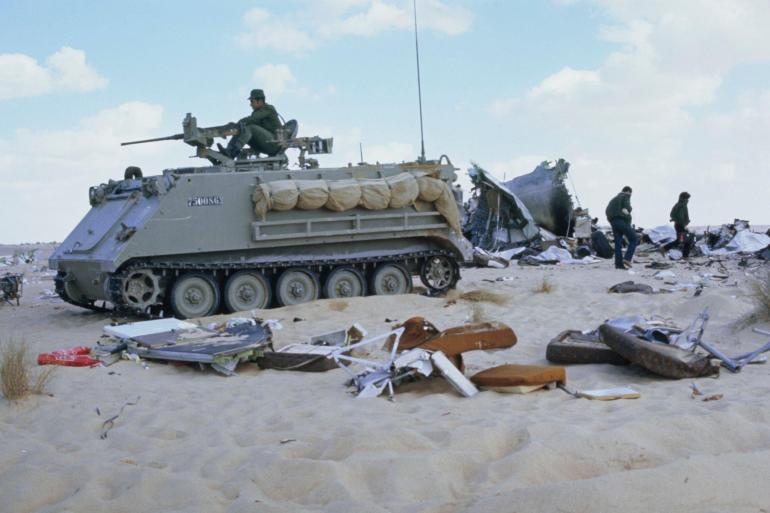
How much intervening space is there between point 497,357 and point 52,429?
12.9 feet

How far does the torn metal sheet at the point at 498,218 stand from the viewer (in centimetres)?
2305

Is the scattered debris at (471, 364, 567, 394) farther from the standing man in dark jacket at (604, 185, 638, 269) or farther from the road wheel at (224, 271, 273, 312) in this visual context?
the standing man in dark jacket at (604, 185, 638, 269)

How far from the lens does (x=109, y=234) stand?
1188cm

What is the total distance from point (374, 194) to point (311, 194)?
1058mm

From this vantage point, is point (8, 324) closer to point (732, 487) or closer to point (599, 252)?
point (732, 487)

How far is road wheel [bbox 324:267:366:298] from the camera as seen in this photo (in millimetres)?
12883

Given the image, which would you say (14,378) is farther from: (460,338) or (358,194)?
(358,194)

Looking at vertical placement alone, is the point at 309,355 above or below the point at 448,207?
below

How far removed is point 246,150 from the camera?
1377 cm

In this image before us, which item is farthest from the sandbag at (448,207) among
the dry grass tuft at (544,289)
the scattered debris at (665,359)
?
the scattered debris at (665,359)

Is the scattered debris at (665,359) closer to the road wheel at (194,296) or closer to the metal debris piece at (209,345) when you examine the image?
the metal debris piece at (209,345)

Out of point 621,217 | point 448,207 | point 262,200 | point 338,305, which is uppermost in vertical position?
point 262,200


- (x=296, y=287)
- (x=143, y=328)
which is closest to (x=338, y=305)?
(x=296, y=287)

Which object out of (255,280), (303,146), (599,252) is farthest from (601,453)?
(599,252)
